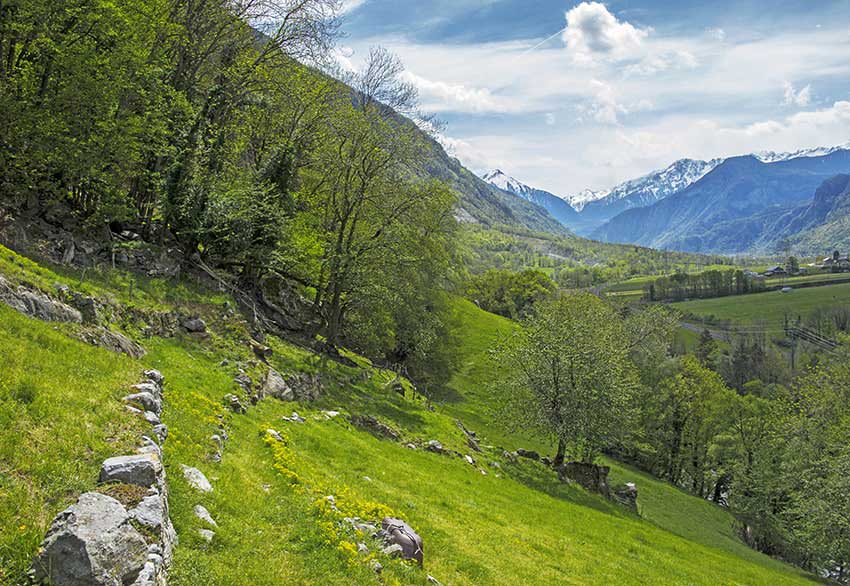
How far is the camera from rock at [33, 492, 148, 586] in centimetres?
658

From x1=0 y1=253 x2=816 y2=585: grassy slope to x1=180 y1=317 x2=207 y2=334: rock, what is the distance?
998 millimetres

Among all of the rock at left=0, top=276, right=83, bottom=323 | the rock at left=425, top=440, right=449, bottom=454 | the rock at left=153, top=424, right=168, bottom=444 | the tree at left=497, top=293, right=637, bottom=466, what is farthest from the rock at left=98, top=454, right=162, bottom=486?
the tree at left=497, top=293, right=637, bottom=466

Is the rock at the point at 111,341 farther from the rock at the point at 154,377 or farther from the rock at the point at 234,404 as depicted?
the rock at the point at 234,404

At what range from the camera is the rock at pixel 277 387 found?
25.2m

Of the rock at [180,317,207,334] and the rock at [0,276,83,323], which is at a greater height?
the rock at [0,276,83,323]

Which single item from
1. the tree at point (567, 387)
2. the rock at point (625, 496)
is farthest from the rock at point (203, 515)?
the rock at point (625, 496)

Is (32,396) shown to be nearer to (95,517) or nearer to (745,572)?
(95,517)

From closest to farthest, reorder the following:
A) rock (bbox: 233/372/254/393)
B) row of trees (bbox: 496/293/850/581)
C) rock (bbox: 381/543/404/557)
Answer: rock (bbox: 381/543/404/557) < rock (bbox: 233/372/254/393) < row of trees (bbox: 496/293/850/581)

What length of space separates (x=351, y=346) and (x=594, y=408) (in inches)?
945

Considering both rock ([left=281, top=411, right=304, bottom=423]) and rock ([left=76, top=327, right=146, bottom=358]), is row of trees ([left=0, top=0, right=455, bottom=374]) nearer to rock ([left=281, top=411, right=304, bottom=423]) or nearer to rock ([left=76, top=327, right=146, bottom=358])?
rock ([left=76, top=327, right=146, bottom=358])

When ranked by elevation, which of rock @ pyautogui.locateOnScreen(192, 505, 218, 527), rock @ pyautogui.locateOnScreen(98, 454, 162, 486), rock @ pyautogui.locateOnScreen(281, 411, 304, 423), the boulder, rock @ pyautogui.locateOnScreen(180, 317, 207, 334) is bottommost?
the boulder

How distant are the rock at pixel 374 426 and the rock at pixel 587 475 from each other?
17.8m

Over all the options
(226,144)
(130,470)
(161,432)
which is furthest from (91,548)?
(226,144)

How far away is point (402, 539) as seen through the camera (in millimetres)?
13203
